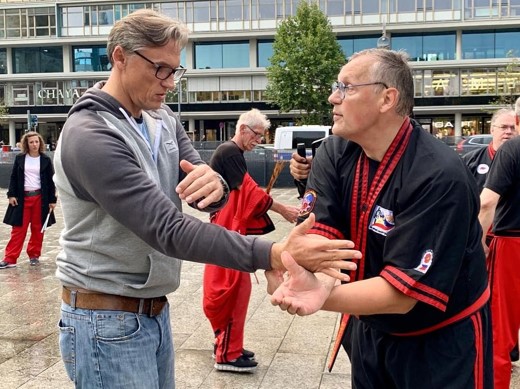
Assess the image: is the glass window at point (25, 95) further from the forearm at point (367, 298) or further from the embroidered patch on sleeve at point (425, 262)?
the embroidered patch on sleeve at point (425, 262)

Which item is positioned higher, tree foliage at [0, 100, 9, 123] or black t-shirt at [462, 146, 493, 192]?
tree foliage at [0, 100, 9, 123]

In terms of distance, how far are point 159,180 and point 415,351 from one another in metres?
1.23

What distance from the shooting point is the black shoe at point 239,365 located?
15.8ft

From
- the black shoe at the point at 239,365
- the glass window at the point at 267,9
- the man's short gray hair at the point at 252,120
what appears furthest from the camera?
the glass window at the point at 267,9

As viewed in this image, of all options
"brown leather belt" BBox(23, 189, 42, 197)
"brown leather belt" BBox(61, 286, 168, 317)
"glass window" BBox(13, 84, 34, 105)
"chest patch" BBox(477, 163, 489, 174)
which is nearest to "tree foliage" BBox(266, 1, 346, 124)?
"glass window" BBox(13, 84, 34, 105)

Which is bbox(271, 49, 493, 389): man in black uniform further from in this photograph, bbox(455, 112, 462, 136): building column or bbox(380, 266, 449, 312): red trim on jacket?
bbox(455, 112, 462, 136): building column

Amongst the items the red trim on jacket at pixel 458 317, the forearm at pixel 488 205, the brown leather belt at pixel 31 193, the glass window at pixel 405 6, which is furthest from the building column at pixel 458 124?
the red trim on jacket at pixel 458 317

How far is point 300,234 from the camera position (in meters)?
1.99

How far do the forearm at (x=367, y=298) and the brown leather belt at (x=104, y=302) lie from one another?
2.25 feet

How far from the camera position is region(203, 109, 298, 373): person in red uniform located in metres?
4.86

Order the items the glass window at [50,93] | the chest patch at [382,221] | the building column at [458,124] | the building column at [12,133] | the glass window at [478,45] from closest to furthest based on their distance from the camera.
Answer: the chest patch at [382,221]
the glass window at [478,45]
the building column at [458,124]
the glass window at [50,93]
the building column at [12,133]

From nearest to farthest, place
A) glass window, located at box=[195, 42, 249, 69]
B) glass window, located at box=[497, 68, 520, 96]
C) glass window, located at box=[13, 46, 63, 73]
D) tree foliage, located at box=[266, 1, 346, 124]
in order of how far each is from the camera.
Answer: tree foliage, located at box=[266, 1, 346, 124] < glass window, located at box=[497, 68, 520, 96] < glass window, located at box=[195, 42, 249, 69] < glass window, located at box=[13, 46, 63, 73]

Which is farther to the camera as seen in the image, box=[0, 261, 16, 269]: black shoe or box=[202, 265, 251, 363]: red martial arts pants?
box=[0, 261, 16, 269]: black shoe

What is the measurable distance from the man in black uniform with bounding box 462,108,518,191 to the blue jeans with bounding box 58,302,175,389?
11.5 feet
